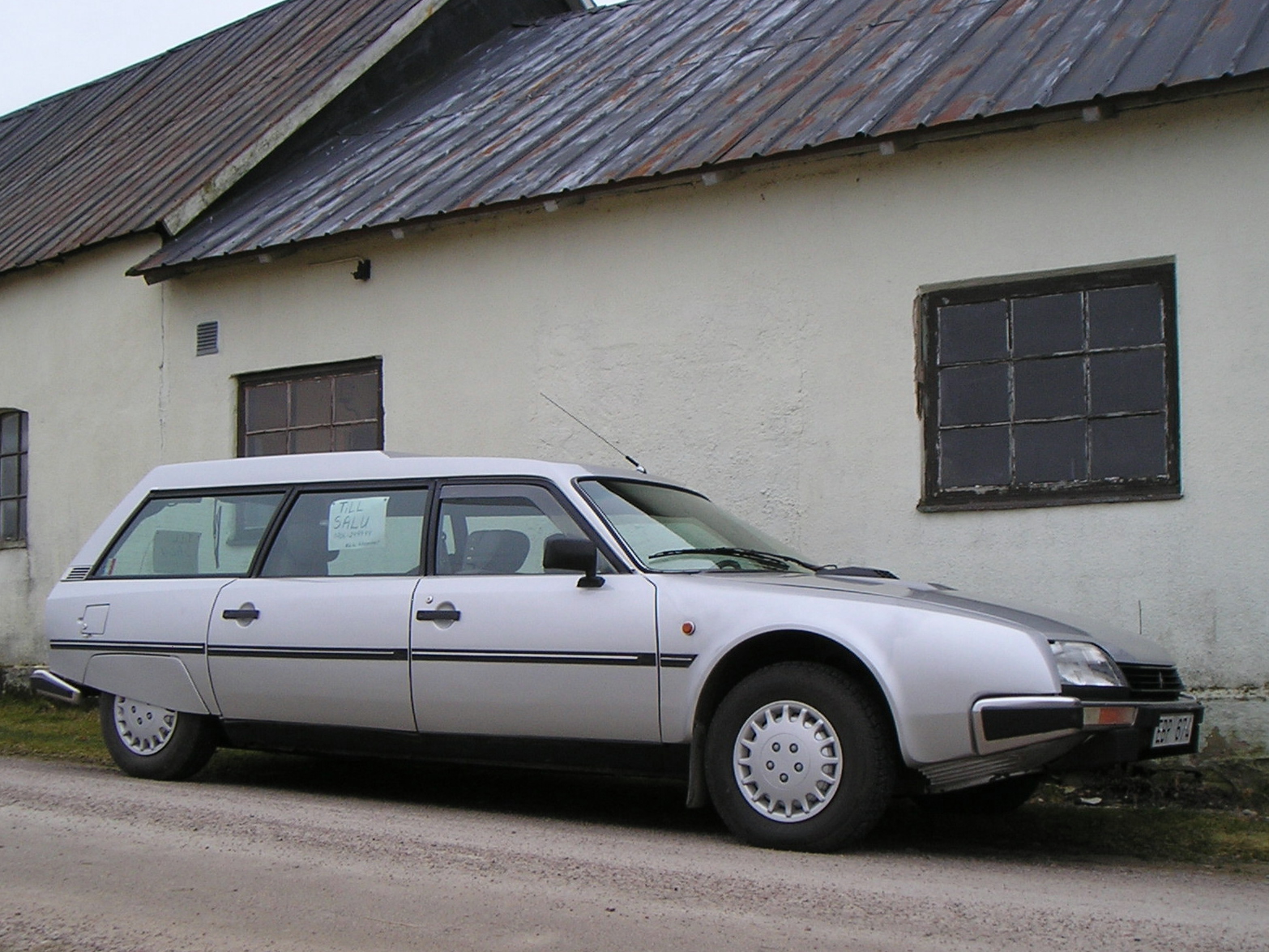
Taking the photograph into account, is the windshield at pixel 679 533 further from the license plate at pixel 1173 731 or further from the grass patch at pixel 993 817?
the license plate at pixel 1173 731

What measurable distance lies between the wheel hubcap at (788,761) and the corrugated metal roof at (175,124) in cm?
862

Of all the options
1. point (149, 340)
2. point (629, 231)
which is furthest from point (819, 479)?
point (149, 340)

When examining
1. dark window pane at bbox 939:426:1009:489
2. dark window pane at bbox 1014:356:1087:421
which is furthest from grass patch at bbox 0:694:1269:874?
dark window pane at bbox 1014:356:1087:421

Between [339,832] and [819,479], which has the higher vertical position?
[819,479]

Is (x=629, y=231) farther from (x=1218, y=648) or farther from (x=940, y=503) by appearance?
(x=1218, y=648)

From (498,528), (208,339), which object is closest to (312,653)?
(498,528)

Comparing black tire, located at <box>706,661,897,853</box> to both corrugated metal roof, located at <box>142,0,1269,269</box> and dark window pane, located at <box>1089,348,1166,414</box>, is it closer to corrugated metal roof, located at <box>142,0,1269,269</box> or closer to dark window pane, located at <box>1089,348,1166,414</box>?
dark window pane, located at <box>1089,348,1166,414</box>

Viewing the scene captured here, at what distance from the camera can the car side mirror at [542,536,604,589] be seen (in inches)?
242

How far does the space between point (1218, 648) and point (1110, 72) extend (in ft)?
10.8

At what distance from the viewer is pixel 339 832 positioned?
235 inches

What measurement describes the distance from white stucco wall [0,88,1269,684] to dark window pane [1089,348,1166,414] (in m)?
0.20

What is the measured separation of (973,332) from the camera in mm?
8773

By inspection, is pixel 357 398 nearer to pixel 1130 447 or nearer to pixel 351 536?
pixel 351 536

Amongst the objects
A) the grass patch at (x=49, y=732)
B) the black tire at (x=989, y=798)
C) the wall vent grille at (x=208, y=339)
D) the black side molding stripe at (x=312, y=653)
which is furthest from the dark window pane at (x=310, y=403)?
the black tire at (x=989, y=798)
